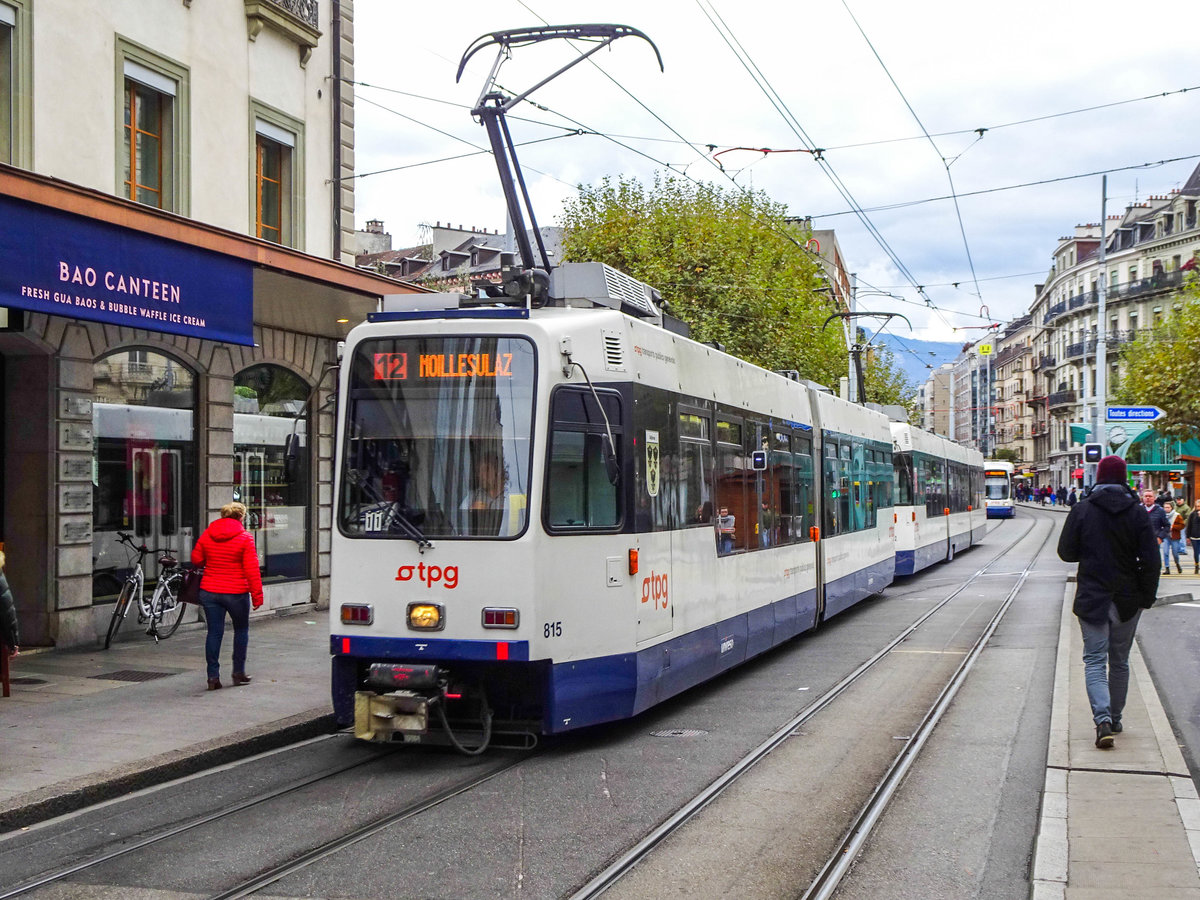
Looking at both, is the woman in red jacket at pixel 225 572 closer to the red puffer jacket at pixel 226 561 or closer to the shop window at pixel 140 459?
the red puffer jacket at pixel 226 561

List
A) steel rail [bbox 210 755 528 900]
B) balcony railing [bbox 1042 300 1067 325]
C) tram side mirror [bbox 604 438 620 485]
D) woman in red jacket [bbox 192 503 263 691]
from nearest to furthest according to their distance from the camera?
steel rail [bbox 210 755 528 900] → tram side mirror [bbox 604 438 620 485] → woman in red jacket [bbox 192 503 263 691] → balcony railing [bbox 1042 300 1067 325]

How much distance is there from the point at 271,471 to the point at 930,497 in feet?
50.7

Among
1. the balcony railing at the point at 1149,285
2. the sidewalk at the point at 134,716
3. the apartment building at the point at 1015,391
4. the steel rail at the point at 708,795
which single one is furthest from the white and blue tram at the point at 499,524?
the apartment building at the point at 1015,391

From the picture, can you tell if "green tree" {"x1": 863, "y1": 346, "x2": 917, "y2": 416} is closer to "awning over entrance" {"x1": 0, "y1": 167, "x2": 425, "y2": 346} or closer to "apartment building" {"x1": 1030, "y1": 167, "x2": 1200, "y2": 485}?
"apartment building" {"x1": 1030, "y1": 167, "x2": 1200, "y2": 485}

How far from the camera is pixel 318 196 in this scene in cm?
1725

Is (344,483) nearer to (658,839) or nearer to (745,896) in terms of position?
(658,839)

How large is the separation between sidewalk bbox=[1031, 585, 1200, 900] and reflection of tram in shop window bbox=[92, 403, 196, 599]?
9.68m

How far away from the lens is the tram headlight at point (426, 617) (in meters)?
7.84

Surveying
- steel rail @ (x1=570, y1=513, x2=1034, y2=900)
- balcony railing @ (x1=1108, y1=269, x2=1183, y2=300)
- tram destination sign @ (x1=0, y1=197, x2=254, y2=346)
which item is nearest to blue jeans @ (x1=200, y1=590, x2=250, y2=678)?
tram destination sign @ (x1=0, y1=197, x2=254, y2=346)

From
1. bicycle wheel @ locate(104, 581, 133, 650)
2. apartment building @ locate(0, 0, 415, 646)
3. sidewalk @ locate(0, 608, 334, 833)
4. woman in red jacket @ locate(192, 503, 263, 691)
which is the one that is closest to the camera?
sidewalk @ locate(0, 608, 334, 833)

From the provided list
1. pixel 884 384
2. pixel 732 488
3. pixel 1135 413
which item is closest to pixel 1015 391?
pixel 884 384

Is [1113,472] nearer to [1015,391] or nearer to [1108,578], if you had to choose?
[1108,578]

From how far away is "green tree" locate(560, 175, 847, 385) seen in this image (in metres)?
29.5

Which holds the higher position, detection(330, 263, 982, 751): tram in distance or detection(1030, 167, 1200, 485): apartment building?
detection(1030, 167, 1200, 485): apartment building
